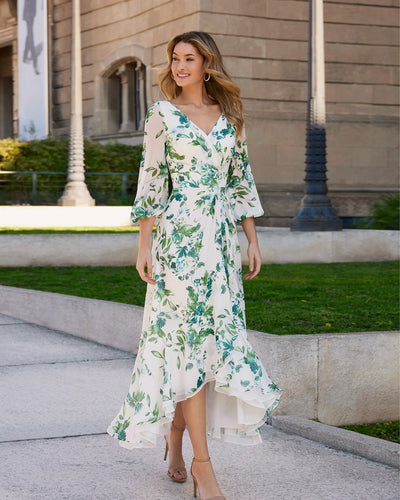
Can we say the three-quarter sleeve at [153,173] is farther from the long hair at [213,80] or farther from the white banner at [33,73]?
the white banner at [33,73]

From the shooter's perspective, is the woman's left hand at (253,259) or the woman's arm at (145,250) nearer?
the woman's arm at (145,250)

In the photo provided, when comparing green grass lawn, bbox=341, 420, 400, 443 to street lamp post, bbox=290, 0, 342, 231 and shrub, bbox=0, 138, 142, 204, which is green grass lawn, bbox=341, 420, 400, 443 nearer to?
street lamp post, bbox=290, 0, 342, 231

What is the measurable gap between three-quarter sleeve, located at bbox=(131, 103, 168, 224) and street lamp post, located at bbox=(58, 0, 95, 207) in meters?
18.7

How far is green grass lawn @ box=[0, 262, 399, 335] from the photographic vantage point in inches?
294

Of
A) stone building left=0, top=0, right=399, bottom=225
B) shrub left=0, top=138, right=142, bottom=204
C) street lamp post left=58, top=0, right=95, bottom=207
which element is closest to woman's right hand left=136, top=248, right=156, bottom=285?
street lamp post left=58, top=0, right=95, bottom=207

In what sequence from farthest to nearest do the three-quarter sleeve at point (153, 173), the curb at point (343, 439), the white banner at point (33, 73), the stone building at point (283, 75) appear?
the white banner at point (33, 73) → the stone building at point (283, 75) → the curb at point (343, 439) → the three-quarter sleeve at point (153, 173)

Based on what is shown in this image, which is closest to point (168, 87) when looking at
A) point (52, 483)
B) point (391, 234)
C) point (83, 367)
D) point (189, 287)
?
point (189, 287)

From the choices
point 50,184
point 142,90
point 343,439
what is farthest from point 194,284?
point 142,90

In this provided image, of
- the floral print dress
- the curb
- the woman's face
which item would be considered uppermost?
the woman's face

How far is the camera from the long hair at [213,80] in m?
4.05

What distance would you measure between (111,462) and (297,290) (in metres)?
5.91

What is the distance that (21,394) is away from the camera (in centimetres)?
604

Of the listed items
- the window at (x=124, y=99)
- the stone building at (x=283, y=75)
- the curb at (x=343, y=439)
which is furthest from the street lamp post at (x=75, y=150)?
the curb at (x=343, y=439)

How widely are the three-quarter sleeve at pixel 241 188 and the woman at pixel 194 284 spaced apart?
2 centimetres
